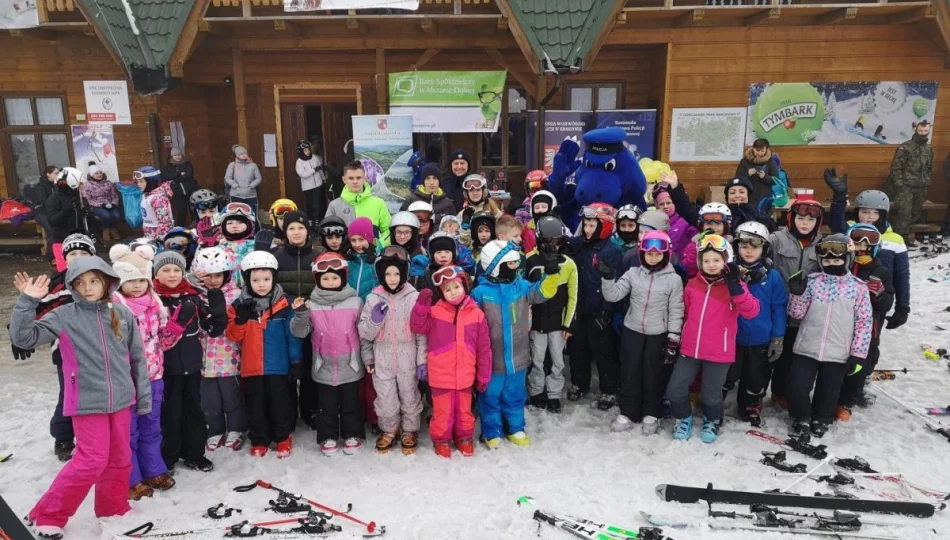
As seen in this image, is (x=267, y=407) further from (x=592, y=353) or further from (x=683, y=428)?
(x=683, y=428)

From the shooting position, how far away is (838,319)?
4.75 metres

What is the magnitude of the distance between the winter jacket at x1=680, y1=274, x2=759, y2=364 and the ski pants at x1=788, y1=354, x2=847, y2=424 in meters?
0.61

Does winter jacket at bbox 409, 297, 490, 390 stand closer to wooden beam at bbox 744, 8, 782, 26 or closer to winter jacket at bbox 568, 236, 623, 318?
winter jacket at bbox 568, 236, 623, 318

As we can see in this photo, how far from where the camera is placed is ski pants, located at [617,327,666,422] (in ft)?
16.1

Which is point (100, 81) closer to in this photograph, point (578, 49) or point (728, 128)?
point (578, 49)

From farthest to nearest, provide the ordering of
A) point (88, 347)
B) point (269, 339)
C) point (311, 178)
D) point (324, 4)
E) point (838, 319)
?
point (311, 178) < point (324, 4) < point (838, 319) < point (269, 339) < point (88, 347)

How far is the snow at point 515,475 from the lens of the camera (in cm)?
383

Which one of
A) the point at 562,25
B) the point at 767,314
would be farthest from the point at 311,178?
the point at 767,314

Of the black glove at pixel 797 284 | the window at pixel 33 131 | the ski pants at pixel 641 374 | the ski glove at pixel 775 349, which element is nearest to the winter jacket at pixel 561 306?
the ski pants at pixel 641 374

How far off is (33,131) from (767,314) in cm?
1260

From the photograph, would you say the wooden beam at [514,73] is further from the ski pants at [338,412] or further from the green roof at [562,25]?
the ski pants at [338,412]

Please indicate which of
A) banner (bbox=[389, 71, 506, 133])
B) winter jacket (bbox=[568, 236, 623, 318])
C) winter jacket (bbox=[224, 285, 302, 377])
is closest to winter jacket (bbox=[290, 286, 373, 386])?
winter jacket (bbox=[224, 285, 302, 377])

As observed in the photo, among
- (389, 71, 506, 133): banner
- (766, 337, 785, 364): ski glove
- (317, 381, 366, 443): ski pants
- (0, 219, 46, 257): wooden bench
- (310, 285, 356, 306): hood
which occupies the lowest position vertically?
(317, 381, 366, 443): ski pants

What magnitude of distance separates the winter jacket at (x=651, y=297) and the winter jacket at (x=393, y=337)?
4.99 feet
